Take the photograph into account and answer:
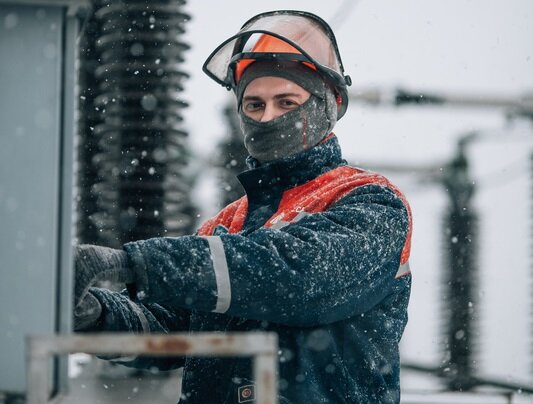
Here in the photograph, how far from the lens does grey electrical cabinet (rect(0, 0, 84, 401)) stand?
1.65m

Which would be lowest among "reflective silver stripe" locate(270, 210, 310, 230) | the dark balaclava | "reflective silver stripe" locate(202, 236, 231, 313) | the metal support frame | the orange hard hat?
the metal support frame

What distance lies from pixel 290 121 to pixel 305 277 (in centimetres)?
83

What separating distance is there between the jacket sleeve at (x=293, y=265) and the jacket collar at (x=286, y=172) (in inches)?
8.9

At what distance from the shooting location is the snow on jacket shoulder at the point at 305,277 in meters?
2.22

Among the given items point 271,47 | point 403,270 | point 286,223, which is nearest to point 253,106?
point 271,47

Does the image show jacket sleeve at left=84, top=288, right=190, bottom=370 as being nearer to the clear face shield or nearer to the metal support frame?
the clear face shield

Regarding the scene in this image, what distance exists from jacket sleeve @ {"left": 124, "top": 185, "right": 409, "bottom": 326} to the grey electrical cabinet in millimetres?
513

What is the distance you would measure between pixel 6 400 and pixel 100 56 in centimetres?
357

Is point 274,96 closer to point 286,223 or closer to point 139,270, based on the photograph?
point 286,223

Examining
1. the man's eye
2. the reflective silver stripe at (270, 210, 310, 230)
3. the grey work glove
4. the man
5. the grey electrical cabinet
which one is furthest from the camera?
the man's eye

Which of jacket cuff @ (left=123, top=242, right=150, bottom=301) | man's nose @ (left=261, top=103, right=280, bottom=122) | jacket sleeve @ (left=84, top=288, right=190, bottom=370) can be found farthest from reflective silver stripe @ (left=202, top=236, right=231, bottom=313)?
man's nose @ (left=261, top=103, right=280, bottom=122)

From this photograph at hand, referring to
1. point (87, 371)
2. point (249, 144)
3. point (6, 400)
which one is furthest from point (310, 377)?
point (87, 371)

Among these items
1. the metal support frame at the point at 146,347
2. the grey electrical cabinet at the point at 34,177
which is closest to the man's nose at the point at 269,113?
the grey electrical cabinet at the point at 34,177

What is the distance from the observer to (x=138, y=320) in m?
2.99
